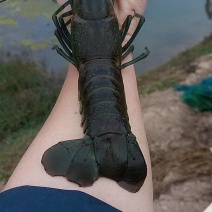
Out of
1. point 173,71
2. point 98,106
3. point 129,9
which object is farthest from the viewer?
point 173,71

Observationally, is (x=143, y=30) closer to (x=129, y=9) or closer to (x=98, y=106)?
(x=129, y=9)

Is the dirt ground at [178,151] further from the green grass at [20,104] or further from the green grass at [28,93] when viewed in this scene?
the green grass at [20,104]

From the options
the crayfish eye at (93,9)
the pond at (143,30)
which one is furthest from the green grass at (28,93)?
the crayfish eye at (93,9)

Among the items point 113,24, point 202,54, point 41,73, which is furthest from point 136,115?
point 202,54

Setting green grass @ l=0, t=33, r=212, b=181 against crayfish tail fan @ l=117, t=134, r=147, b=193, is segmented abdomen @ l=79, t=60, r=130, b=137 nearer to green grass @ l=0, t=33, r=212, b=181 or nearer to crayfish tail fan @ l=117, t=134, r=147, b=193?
crayfish tail fan @ l=117, t=134, r=147, b=193

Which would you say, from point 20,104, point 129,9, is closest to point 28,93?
point 20,104

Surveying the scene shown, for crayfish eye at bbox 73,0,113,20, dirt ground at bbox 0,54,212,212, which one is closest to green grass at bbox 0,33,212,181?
dirt ground at bbox 0,54,212,212
